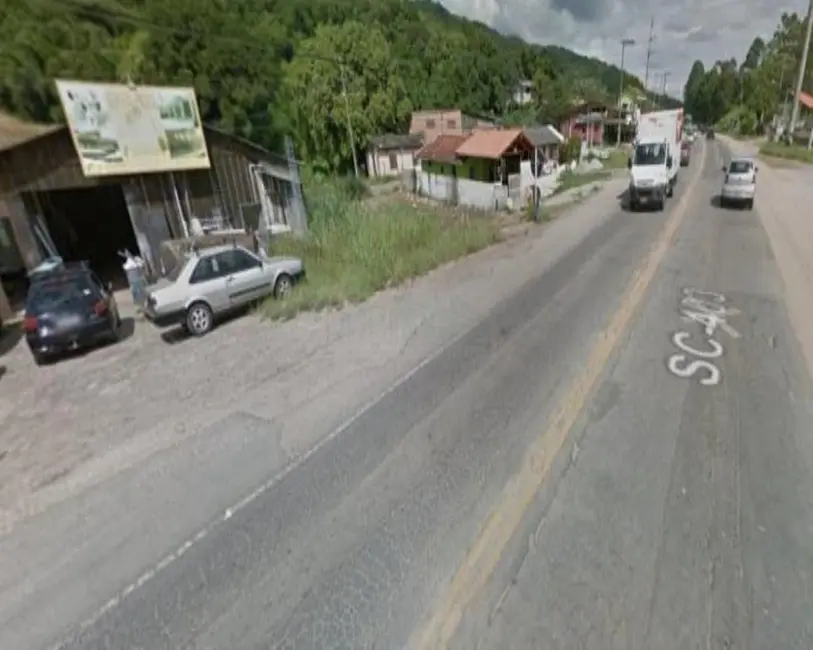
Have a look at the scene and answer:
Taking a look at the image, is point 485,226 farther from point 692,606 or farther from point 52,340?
point 692,606

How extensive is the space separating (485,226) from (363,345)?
11.4m

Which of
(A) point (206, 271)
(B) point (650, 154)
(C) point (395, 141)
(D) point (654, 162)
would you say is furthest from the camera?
(C) point (395, 141)

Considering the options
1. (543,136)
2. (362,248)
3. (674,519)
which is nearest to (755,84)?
(543,136)

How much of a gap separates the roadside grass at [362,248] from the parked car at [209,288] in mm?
614

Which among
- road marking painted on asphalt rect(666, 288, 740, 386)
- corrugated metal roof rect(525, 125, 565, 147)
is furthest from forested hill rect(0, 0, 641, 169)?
road marking painted on asphalt rect(666, 288, 740, 386)

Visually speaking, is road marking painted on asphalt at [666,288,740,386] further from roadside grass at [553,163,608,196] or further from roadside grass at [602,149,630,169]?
roadside grass at [602,149,630,169]

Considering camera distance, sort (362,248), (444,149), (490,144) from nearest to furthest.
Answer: (362,248), (490,144), (444,149)

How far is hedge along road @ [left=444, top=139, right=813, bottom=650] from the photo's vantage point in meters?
3.13

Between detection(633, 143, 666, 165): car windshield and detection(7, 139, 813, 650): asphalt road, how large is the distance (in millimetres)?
14527

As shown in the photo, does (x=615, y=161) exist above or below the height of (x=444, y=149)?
below

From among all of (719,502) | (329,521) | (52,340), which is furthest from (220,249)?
(719,502)

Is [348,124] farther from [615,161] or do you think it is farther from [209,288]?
[209,288]

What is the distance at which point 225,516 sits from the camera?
450 centimetres

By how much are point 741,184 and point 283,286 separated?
17.2 m
